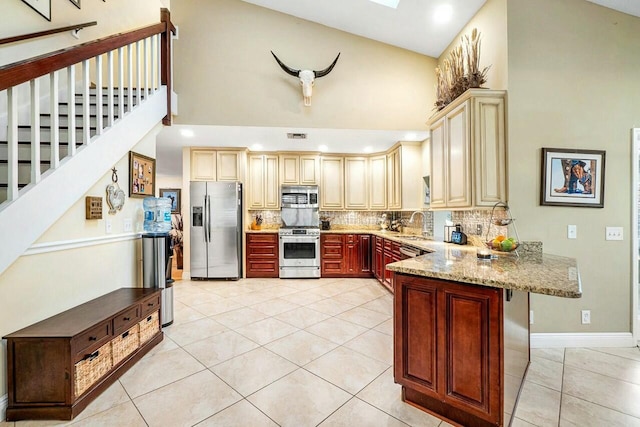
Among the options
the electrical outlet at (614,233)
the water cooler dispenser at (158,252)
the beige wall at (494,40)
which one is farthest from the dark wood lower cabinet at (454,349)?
the water cooler dispenser at (158,252)

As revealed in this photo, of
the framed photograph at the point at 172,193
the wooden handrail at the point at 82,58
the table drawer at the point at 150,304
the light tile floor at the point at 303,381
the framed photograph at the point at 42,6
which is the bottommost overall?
the light tile floor at the point at 303,381

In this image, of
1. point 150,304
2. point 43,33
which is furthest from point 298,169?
point 43,33

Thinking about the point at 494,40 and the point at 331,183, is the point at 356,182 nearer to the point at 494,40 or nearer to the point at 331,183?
the point at 331,183

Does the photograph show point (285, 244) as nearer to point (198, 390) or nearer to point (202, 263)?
point (202, 263)

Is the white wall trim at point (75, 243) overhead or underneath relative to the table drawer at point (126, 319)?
overhead

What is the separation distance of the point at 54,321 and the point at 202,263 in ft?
10.1

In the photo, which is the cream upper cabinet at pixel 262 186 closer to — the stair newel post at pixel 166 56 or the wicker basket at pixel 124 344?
the stair newel post at pixel 166 56

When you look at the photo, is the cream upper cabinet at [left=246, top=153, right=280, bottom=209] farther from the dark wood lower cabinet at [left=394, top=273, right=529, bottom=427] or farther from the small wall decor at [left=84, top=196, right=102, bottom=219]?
the dark wood lower cabinet at [left=394, top=273, right=529, bottom=427]

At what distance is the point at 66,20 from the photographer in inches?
107

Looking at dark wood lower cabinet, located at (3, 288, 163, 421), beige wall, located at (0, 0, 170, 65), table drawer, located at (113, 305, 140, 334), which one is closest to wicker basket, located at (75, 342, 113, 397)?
dark wood lower cabinet, located at (3, 288, 163, 421)

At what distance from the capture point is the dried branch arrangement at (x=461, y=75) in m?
2.62

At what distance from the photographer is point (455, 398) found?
1.55m

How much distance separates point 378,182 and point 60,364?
4899 mm

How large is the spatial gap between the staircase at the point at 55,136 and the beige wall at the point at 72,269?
141mm
